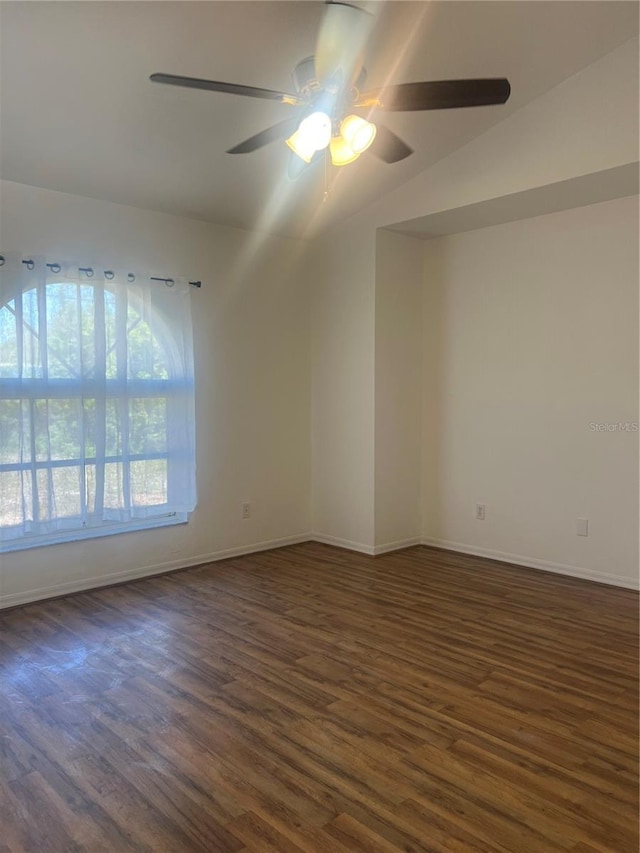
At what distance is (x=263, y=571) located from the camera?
445 cm

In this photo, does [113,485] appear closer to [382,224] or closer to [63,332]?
[63,332]

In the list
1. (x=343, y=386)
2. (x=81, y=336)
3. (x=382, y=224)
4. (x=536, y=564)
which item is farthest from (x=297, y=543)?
(x=382, y=224)

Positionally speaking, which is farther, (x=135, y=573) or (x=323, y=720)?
(x=135, y=573)

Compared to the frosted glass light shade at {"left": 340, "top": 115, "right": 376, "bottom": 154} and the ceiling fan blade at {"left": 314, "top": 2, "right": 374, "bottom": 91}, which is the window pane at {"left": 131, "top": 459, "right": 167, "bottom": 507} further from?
the ceiling fan blade at {"left": 314, "top": 2, "right": 374, "bottom": 91}

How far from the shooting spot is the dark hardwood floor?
182 centimetres

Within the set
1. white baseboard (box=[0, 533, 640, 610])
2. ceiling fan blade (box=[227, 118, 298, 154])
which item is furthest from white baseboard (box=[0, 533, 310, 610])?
ceiling fan blade (box=[227, 118, 298, 154])

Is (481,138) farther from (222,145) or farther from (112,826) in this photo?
(112,826)

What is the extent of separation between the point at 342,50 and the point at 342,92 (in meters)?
0.16

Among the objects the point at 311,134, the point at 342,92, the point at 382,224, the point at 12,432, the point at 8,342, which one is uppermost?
the point at 382,224

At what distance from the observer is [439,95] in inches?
96.5

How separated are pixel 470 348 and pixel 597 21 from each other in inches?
88.4

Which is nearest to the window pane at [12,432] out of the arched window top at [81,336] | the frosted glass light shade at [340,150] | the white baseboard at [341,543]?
the arched window top at [81,336]

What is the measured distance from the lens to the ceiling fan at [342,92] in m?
A: 2.38

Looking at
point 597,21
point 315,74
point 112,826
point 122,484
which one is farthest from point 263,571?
point 597,21
